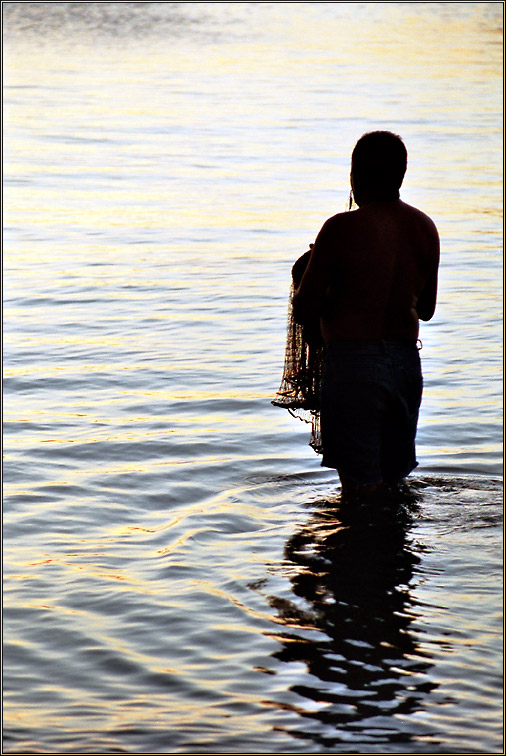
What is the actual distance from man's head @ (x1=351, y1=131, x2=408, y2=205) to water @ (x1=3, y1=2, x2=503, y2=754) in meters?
1.69

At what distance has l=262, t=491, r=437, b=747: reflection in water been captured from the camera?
395cm

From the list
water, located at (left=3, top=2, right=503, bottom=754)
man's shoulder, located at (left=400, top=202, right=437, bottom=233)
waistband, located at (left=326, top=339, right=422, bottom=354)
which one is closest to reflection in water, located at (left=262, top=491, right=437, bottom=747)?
water, located at (left=3, top=2, right=503, bottom=754)

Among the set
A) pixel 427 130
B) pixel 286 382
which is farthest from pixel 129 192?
pixel 286 382

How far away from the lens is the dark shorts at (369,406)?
490 cm

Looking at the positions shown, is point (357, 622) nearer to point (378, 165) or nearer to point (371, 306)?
point (371, 306)

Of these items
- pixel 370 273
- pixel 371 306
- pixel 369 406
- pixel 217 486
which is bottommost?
pixel 217 486

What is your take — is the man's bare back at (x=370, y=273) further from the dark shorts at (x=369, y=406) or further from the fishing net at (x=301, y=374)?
the fishing net at (x=301, y=374)

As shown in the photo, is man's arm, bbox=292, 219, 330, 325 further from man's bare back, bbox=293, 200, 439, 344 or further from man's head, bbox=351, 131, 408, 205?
man's head, bbox=351, 131, 408, 205

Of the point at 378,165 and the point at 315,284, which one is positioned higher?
the point at 378,165

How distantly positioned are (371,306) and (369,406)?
17.3 inches

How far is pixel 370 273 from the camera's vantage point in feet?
15.6

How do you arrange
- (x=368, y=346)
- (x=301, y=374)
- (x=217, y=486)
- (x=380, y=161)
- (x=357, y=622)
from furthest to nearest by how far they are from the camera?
(x=217, y=486) → (x=301, y=374) → (x=368, y=346) → (x=380, y=161) → (x=357, y=622)

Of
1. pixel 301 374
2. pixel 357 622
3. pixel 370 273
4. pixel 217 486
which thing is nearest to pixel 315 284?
pixel 370 273

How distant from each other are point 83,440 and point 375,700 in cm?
334
